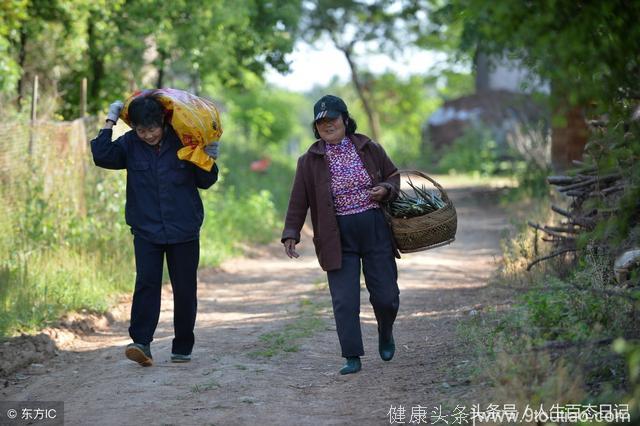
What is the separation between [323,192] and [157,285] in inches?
55.3

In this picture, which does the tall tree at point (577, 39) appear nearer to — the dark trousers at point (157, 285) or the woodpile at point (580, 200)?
the woodpile at point (580, 200)

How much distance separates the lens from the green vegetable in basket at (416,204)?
6.84 m

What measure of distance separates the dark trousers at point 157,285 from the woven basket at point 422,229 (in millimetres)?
1476

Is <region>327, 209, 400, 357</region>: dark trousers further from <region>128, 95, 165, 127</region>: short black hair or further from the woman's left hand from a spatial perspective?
<region>128, 95, 165, 127</region>: short black hair

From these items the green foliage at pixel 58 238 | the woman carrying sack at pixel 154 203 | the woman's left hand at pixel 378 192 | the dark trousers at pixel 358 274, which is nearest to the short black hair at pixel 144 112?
the woman carrying sack at pixel 154 203

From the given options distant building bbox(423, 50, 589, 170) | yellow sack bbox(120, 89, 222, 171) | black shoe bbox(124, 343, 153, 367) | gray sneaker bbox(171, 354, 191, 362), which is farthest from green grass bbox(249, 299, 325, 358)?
distant building bbox(423, 50, 589, 170)

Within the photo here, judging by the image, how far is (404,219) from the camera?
6758mm

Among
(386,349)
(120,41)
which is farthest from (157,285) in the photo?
(120,41)

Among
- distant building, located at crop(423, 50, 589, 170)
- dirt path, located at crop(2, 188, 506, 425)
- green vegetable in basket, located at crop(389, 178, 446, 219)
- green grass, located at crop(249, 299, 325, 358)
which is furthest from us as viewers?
distant building, located at crop(423, 50, 589, 170)

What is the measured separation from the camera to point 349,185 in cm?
672

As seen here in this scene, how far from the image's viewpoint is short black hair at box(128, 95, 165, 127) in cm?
684

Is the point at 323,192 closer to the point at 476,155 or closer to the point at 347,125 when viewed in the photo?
the point at 347,125

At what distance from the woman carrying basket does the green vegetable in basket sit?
0.14m

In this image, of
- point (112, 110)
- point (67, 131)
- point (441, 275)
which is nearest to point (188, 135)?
point (112, 110)
